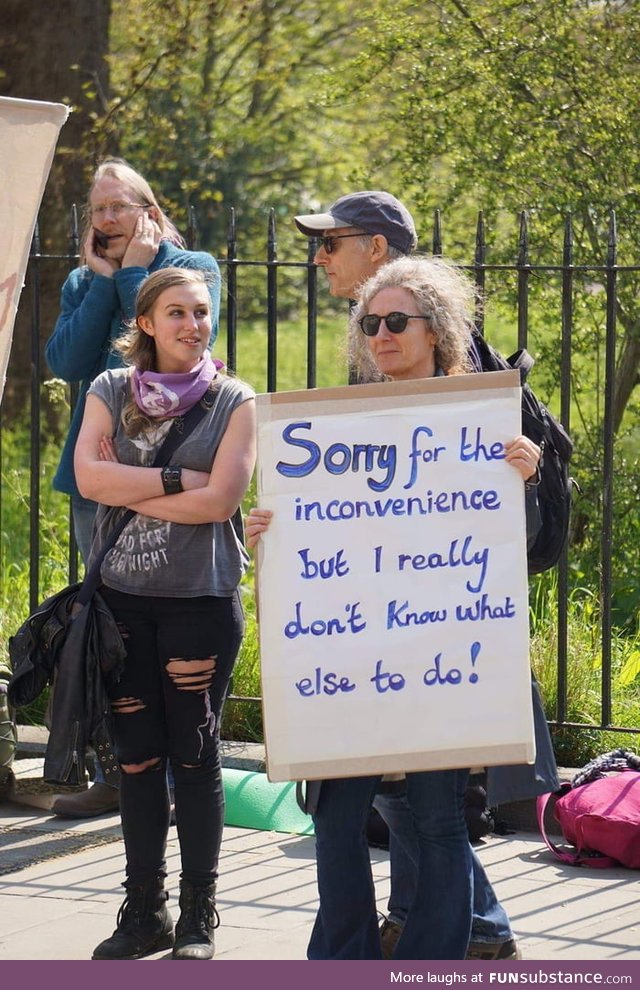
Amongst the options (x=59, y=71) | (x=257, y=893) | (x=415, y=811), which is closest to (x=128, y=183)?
(x=257, y=893)

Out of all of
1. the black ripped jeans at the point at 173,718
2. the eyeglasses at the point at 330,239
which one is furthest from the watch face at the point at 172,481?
the eyeglasses at the point at 330,239

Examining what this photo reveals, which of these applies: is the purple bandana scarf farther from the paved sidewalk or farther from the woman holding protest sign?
the paved sidewalk

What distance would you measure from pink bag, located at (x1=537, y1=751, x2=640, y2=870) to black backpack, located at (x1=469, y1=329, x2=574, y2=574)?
1.41 metres

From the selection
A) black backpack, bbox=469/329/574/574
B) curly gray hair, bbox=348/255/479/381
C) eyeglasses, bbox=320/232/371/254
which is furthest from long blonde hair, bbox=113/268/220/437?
black backpack, bbox=469/329/574/574

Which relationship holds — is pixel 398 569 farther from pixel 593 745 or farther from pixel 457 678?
pixel 593 745

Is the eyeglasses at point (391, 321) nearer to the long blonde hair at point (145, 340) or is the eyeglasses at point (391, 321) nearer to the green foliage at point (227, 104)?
the long blonde hair at point (145, 340)

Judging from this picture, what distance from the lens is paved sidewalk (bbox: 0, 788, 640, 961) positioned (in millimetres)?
4074

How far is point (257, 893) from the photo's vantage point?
4.55 metres

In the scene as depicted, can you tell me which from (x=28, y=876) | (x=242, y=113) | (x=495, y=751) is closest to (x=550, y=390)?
(x=28, y=876)

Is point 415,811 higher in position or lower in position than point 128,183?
lower

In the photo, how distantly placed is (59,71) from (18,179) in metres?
7.29

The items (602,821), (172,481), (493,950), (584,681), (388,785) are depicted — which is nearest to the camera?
(388,785)

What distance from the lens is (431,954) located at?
3395 mm

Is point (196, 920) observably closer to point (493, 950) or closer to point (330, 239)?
point (493, 950)
